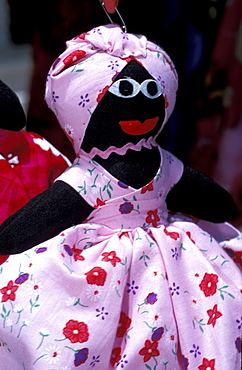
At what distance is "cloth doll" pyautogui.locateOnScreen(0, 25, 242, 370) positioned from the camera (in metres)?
0.48

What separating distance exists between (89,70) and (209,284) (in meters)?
0.27

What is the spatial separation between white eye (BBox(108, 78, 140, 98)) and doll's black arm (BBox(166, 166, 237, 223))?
13cm

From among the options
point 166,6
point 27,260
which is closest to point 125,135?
point 27,260

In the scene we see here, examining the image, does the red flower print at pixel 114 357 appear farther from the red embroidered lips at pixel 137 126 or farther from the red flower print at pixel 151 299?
the red embroidered lips at pixel 137 126

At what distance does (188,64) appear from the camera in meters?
0.80

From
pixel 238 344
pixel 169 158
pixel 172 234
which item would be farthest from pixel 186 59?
pixel 238 344

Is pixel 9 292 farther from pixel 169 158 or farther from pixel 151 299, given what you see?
pixel 169 158

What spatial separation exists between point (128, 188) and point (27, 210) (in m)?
0.11

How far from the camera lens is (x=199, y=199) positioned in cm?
61

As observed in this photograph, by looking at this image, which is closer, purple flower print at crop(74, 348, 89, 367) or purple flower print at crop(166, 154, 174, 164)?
purple flower print at crop(74, 348, 89, 367)

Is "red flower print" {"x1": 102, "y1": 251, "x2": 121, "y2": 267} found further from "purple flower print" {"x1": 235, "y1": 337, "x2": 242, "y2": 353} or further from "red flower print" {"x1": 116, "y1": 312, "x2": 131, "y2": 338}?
"purple flower print" {"x1": 235, "y1": 337, "x2": 242, "y2": 353}

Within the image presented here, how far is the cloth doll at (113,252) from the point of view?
483 millimetres

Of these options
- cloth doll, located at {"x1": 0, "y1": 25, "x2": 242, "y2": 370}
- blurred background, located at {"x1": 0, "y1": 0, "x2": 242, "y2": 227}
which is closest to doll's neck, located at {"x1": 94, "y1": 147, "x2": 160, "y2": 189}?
cloth doll, located at {"x1": 0, "y1": 25, "x2": 242, "y2": 370}

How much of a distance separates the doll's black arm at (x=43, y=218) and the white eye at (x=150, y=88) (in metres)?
0.13
